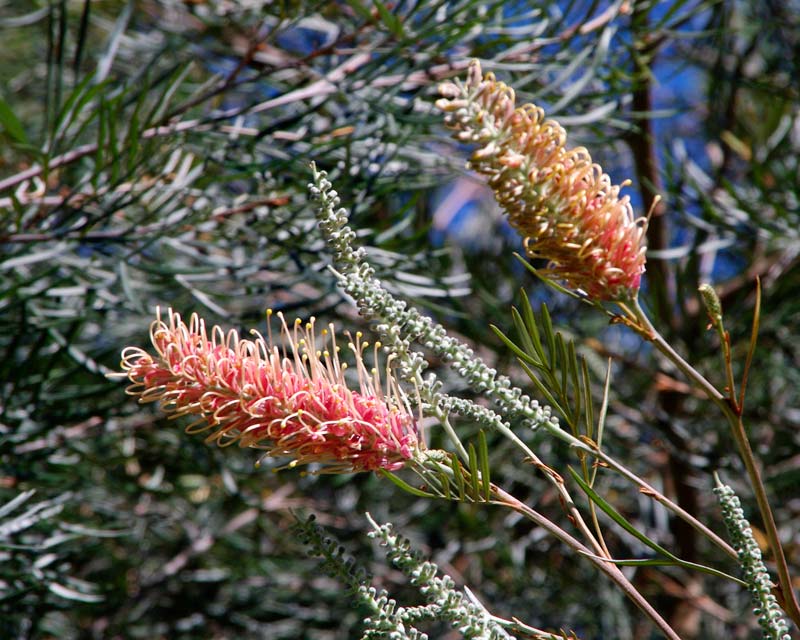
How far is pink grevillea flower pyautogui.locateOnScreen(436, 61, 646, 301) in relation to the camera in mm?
344

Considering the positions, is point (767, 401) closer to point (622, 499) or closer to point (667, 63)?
point (622, 499)

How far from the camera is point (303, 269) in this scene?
0.67 metres

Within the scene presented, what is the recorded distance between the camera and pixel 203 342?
0.37m

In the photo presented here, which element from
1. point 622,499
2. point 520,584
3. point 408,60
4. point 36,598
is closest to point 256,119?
point 408,60

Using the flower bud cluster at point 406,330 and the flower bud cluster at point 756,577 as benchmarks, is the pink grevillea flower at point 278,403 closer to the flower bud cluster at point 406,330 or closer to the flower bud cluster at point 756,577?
the flower bud cluster at point 406,330

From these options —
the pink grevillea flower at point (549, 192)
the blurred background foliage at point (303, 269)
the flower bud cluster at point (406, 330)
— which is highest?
the pink grevillea flower at point (549, 192)

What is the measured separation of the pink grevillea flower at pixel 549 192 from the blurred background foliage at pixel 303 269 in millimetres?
175

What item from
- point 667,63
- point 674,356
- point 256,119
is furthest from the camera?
point 667,63

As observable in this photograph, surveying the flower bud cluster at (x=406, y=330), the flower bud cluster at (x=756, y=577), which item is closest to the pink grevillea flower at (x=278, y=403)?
the flower bud cluster at (x=406, y=330)

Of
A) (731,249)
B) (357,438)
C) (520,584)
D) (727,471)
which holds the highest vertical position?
(357,438)

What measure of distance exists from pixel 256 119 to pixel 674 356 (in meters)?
0.68

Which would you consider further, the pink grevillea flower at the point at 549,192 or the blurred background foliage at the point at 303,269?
the blurred background foliage at the point at 303,269

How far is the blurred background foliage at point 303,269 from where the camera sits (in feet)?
2.20

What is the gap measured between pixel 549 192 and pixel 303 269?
349 millimetres
